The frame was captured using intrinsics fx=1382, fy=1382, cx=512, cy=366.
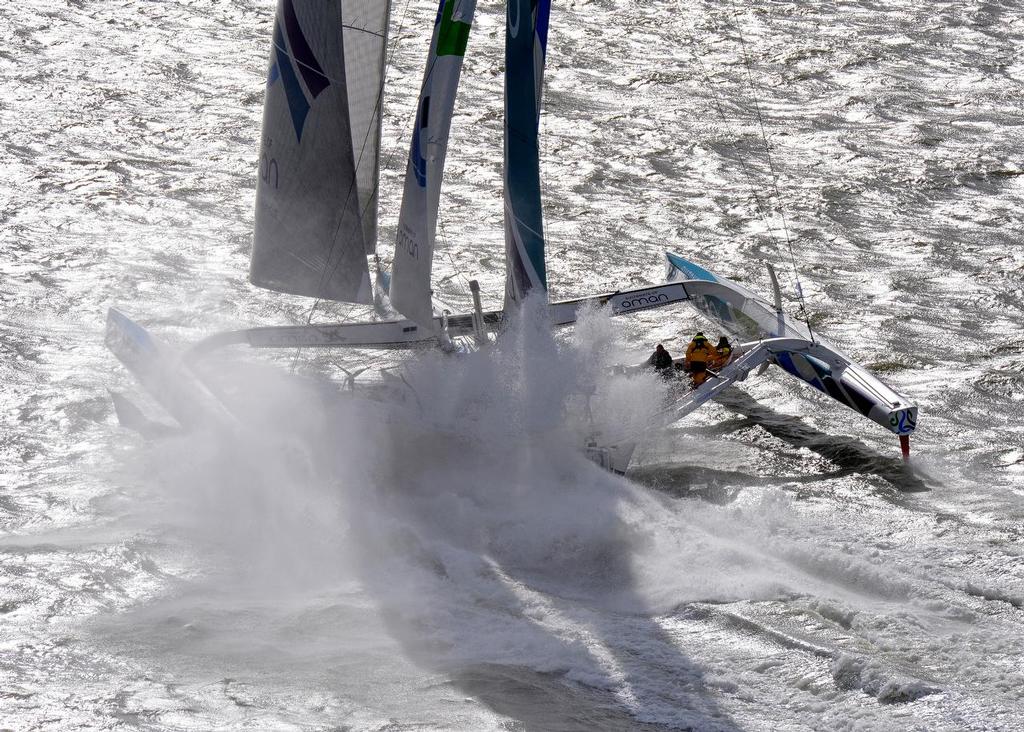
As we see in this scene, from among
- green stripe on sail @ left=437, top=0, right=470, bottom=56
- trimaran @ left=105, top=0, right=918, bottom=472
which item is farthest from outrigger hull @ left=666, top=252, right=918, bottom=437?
green stripe on sail @ left=437, top=0, right=470, bottom=56

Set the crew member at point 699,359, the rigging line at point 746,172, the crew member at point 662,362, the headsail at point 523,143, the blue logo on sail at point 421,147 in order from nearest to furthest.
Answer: the headsail at point 523,143 < the blue logo on sail at point 421,147 < the crew member at point 699,359 < the crew member at point 662,362 < the rigging line at point 746,172

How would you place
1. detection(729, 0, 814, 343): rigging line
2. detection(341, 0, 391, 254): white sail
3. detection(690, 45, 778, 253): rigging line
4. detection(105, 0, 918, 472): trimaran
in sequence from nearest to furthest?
detection(105, 0, 918, 472): trimaran < detection(341, 0, 391, 254): white sail < detection(729, 0, 814, 343): rigging line < detection(690, 45, 778, 253): rigging line

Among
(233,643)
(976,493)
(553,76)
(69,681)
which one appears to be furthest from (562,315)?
(553,76)

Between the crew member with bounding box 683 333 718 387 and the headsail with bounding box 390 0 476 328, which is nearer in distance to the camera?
the headsail with bounding box 390 0 476 328

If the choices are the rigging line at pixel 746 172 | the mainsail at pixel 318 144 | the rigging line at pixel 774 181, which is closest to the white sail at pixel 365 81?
the mainsail at pixel 318 144

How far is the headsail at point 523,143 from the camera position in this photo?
8828 mm

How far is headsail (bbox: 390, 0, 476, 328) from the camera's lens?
29.1 ft

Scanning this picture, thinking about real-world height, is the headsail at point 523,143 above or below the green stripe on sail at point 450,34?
below

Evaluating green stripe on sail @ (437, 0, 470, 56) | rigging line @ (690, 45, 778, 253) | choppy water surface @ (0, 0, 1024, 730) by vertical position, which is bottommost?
choppy water surface @ (0, 0, 1024, 730)

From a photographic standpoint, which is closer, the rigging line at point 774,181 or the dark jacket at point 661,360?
the dark jacket at point 661,360

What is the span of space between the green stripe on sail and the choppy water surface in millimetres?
2018

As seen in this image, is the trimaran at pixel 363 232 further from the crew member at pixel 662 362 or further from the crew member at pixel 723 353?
the crew member at pixel 662 362

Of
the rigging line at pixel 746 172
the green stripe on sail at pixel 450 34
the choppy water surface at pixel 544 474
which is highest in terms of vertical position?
the green stripe on sail at pixel 450 34

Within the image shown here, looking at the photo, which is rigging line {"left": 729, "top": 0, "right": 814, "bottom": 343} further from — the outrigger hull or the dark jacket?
the dark jacket
